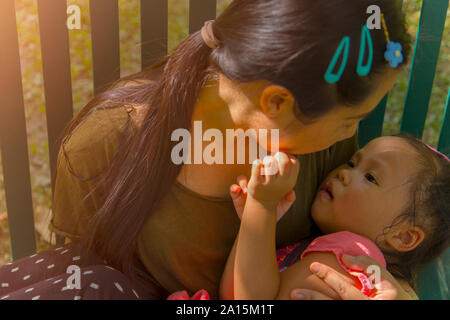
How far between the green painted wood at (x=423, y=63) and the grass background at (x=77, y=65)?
30cm

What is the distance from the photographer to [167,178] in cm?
105

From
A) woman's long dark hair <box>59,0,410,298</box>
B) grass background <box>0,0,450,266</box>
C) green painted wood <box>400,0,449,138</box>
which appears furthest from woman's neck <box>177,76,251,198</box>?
grass background <box>0,0,450,266</box>

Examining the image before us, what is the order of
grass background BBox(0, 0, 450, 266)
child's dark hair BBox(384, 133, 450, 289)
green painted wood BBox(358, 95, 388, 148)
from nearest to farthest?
child's dark hair BBox(384, 133, 450, 289), green painted wood BBox(358, 95, 388, 148), grass background BBox(0, 0, 450, 266)

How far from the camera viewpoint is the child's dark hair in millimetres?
1201

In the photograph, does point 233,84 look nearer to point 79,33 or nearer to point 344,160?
point 344,160

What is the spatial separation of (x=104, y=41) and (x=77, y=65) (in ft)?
1.96

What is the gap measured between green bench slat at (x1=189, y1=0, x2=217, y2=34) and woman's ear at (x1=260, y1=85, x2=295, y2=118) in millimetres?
565

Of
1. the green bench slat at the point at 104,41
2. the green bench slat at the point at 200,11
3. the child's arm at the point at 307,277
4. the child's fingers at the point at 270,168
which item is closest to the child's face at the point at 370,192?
the child's arm at the point at 307,277

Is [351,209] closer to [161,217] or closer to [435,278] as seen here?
[435,278]

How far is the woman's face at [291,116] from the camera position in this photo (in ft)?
2.90

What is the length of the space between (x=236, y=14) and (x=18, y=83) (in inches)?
30.3

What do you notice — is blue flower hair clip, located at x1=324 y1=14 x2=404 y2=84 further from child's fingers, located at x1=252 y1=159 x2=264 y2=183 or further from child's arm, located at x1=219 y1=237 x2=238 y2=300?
child's arm, located at x1=219 y1=237 x2=238 y2=300

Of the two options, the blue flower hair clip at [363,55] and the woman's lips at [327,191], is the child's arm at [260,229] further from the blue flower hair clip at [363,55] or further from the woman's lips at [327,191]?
the woman's lips at [327,191]
